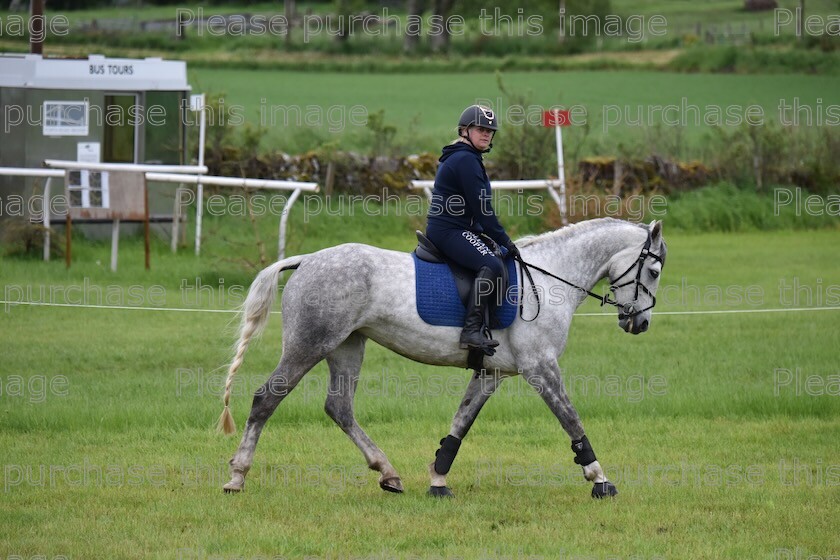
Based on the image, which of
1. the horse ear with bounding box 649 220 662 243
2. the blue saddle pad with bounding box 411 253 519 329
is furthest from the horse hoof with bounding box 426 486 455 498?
the horse ear with bounding box 649 220 662 243

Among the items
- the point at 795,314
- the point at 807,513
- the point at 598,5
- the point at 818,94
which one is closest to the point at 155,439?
the point at 807,513

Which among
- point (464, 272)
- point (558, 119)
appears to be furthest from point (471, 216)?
point (558, 119)

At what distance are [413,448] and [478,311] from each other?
6.61 ft

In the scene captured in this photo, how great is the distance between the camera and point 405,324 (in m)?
8.06

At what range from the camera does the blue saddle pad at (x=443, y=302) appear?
802cm

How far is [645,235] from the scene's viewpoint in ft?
27.8

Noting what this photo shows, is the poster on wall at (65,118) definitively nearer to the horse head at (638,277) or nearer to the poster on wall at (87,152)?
the poster on wall at (87,152)

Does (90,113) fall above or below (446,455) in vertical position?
above

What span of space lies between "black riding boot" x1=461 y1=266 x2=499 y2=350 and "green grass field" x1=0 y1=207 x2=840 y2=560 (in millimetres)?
1110

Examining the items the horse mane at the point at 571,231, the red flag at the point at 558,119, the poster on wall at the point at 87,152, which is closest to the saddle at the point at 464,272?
the horse mane at the point at 571,231

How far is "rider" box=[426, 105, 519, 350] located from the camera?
7.92 meters

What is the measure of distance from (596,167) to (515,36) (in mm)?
35399

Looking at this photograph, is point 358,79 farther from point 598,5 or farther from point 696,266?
point 696,266

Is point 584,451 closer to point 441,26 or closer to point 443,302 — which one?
point 443,302
